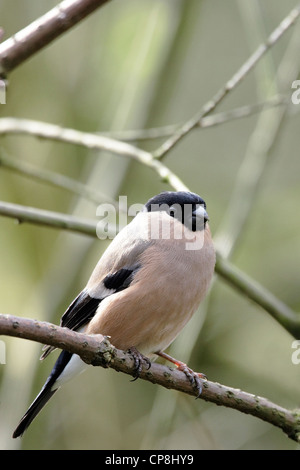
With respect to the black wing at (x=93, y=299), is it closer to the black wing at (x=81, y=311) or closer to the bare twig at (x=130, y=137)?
the black wing at (x=81, y=311)

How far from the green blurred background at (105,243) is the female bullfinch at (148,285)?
94cm

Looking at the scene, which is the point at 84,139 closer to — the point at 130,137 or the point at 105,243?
the point at 130,137

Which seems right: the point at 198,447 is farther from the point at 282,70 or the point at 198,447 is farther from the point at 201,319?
the point at 282,70

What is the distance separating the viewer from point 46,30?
2.87 meters

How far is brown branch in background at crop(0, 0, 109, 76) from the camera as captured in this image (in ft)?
9.40

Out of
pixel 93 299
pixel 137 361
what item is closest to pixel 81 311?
pixel 93 299

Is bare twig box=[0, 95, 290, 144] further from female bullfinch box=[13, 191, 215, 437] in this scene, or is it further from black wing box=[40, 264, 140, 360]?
black wing box=[40, 264, 140, 360]

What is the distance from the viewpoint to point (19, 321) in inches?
94.5

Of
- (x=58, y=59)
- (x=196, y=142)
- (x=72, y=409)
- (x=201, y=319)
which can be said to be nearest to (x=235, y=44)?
(x=196, y=142)

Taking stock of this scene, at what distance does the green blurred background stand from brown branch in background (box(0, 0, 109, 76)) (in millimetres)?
2219

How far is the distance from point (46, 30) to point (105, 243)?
2.90 m

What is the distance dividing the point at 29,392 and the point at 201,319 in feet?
4.57

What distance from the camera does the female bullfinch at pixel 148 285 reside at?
3.64 m

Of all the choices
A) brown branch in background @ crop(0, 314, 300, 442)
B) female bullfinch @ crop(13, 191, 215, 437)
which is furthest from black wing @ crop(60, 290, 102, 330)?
brown branch in background @ crop(0, 314, 300, 442)
